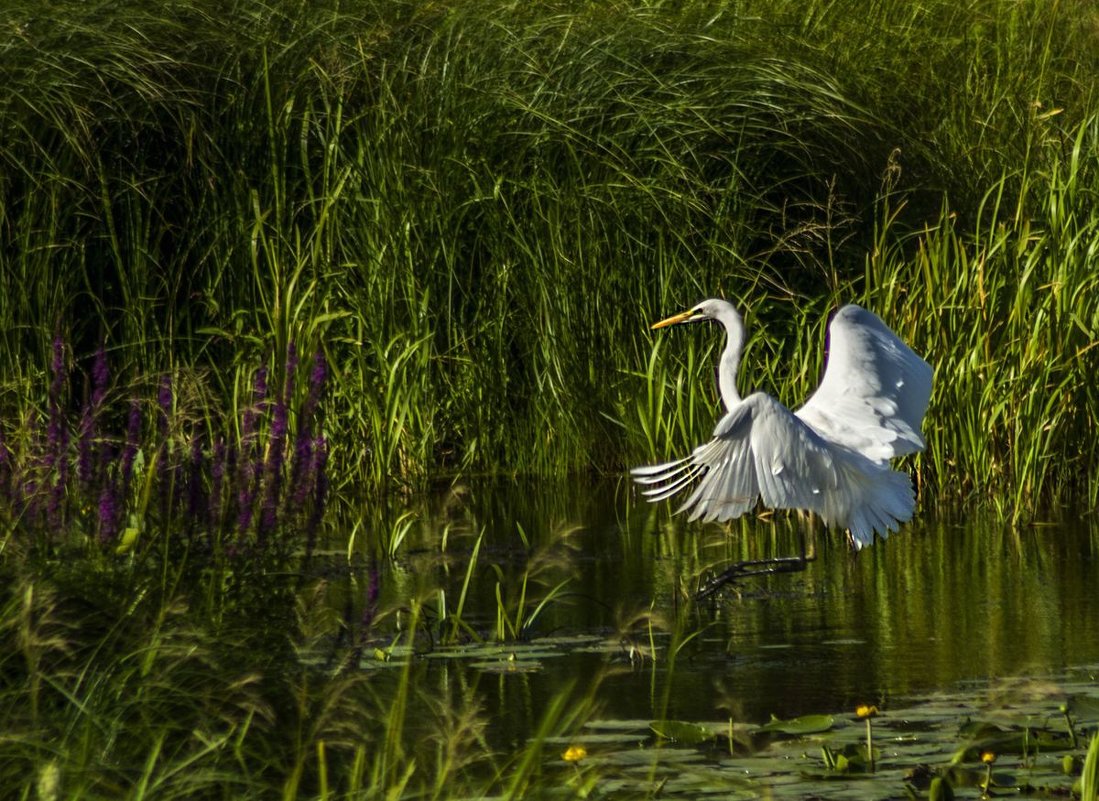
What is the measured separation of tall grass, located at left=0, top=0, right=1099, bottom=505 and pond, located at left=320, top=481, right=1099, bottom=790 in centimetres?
82

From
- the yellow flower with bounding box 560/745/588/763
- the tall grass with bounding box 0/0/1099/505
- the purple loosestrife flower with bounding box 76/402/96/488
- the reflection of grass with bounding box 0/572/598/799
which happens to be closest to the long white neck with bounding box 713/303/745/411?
the tall grass with bounding box 0/0/1099/505

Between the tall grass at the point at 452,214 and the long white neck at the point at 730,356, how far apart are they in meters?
1.13

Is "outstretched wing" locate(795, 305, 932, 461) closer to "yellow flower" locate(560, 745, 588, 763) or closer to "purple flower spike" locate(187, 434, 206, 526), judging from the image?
"purple flower spike" locate(187, 434, 206, 526)

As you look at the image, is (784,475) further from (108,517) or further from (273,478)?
(108,517)

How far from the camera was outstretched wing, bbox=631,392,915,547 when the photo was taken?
18.8 ft

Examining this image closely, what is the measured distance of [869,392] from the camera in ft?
21.2

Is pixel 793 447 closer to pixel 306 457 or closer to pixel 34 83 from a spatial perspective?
pixel 306 457

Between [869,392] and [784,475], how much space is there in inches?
28.0

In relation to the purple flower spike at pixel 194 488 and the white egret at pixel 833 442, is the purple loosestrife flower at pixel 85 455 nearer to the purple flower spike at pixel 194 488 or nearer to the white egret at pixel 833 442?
the purple flower spike at pixel 194 488

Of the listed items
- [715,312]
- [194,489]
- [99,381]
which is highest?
[715,312]

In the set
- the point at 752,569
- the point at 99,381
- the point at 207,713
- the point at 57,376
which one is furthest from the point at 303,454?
the point at 752,569

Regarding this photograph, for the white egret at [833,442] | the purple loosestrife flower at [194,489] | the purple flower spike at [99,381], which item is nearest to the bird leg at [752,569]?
the white egret at [833,442]

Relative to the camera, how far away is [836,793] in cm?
379

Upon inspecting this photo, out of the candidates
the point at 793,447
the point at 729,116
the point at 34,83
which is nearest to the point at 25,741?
the point at 793,447
